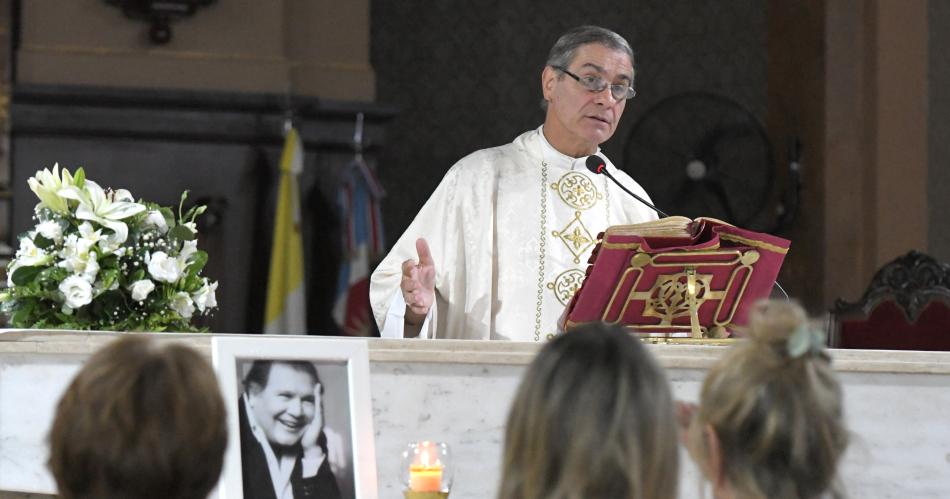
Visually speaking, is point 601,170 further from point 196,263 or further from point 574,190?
point 196,263

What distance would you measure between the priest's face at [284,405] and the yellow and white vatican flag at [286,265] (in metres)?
4.60

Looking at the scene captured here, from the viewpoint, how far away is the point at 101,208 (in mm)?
3580

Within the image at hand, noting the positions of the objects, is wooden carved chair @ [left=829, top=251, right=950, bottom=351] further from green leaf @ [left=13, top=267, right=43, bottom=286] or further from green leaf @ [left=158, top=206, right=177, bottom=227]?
green leaf @ [left=13, top=267, right=43, bottom=286]

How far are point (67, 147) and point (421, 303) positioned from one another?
146 inches

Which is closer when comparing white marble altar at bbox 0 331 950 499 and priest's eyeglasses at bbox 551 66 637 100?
white marble altar at bbox 0 331 950 499

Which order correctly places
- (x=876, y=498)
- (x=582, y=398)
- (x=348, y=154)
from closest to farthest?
1. (x=582, y=398)
2. (x=876, y=498)
3. (x=348, y=154)

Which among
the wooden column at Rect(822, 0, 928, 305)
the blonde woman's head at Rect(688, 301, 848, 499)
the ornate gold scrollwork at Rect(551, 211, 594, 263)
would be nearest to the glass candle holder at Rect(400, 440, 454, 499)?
the blonde woman's head at Rect(688, 301, 848, 499)

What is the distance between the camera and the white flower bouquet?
3.50 meters

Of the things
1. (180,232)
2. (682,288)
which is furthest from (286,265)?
(682,288)

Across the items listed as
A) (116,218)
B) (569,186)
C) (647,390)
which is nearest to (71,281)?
(116,218)

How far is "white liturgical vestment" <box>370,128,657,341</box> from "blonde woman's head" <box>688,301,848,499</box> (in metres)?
2.22

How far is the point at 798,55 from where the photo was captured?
28.0 ft

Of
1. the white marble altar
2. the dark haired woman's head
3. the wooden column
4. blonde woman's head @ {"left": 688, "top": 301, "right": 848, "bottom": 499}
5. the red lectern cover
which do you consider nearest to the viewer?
the dark haired woman's head

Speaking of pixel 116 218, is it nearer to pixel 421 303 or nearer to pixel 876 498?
pixel 421 303
